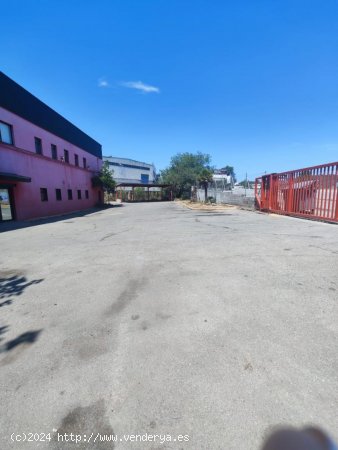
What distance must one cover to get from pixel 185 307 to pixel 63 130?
24.5 m

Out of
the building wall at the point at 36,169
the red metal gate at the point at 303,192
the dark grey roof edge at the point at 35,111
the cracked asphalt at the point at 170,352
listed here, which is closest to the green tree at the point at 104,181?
the building wall at the point at 36,169

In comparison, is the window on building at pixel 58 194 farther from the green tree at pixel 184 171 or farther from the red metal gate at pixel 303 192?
the green tree at pixel 184 171

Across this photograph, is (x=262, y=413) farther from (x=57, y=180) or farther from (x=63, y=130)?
(x=63, y=130)

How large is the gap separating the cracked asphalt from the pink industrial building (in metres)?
12.6

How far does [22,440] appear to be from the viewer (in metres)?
1.62

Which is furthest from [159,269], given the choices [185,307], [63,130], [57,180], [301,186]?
[63,130]

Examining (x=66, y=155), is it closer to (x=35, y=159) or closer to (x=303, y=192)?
(x=35, y=159)

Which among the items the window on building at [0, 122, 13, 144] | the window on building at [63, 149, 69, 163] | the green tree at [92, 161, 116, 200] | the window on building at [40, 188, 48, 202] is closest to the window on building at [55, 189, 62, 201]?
the window on building at [40, 188, 48, 202]

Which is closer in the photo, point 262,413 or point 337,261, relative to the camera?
point 262,413

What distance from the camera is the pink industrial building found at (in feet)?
48.8

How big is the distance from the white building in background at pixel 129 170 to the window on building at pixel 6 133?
55.8 metres

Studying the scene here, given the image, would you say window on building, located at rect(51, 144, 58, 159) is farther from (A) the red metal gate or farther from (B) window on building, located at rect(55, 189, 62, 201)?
(A) the red metal gate

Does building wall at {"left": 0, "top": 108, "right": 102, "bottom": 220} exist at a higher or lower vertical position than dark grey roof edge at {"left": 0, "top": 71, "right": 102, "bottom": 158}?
lower

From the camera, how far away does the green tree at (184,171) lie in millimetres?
51812
